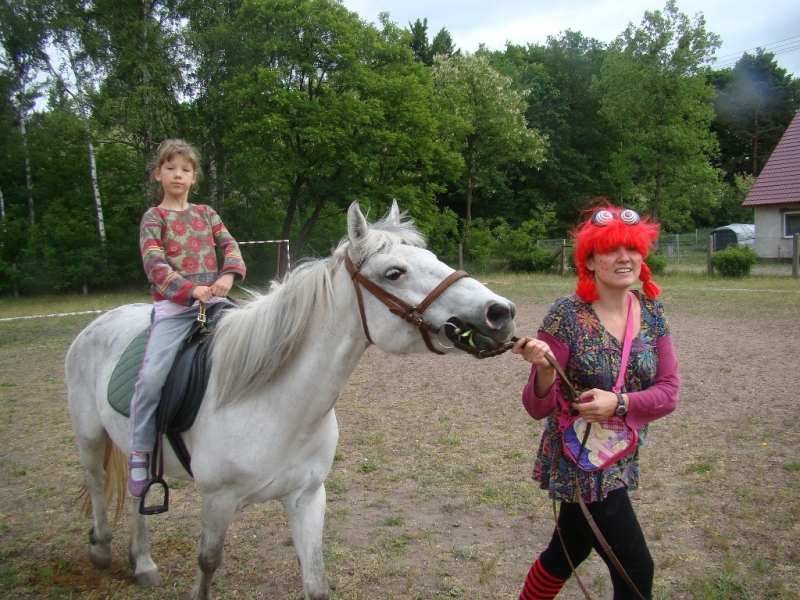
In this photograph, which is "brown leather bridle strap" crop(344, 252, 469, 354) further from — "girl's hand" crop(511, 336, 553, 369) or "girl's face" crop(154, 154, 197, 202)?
"girl's face" crop(154, 154, 197, 202)

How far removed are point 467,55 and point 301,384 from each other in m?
32.7

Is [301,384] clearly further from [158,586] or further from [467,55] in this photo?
[467,55]

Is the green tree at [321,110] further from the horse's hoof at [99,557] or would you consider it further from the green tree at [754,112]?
the green tree at [754,112]

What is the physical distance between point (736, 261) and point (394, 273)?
21373 mm

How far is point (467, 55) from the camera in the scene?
104 feet

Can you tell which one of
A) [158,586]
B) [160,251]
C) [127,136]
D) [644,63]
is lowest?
[158,586]

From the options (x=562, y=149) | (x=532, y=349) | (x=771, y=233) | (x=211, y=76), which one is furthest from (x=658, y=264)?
(x=532, y=349)

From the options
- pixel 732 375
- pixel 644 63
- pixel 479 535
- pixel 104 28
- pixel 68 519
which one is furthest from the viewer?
pixel 644 63

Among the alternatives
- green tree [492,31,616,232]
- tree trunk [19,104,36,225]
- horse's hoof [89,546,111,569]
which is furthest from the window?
tree trunk [19,104,36,225]

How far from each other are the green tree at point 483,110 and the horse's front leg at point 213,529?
87.4 ft

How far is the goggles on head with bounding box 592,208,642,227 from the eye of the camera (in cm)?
232

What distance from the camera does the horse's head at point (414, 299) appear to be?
1986 millimetres

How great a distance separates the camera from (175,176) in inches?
119

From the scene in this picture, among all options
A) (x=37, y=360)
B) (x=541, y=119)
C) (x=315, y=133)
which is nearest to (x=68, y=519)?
(x=37, y=360)
